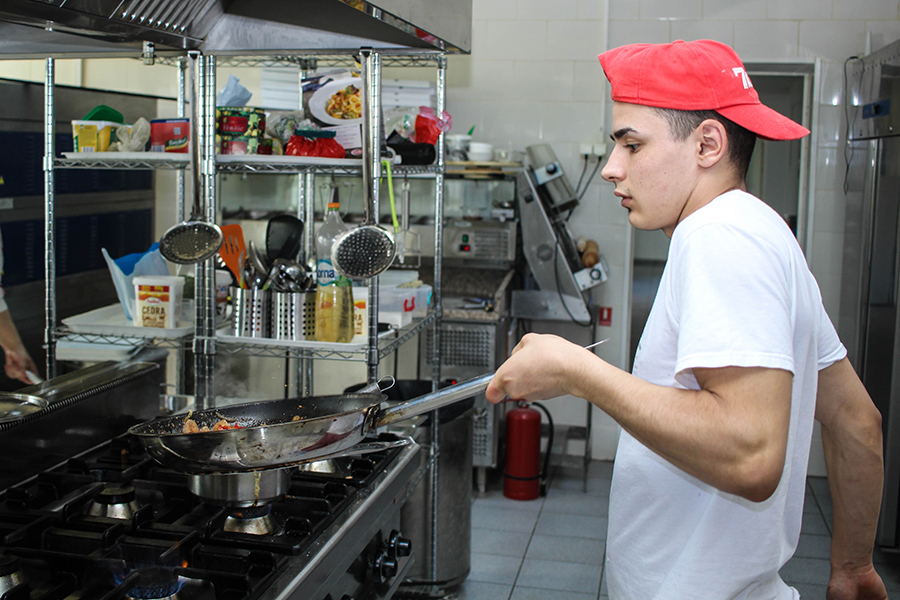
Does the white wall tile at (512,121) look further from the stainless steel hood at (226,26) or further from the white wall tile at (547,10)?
the stainless steel hood at (226,26)

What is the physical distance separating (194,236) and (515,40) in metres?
2.53

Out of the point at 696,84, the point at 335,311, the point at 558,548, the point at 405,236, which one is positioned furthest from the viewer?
the point at 558,548

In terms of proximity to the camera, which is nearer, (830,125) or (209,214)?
(209,214)

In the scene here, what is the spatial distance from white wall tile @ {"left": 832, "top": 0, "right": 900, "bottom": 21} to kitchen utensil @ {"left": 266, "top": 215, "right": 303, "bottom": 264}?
117 inches

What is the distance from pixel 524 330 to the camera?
4191 mm

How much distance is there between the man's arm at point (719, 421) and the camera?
0.84 meters

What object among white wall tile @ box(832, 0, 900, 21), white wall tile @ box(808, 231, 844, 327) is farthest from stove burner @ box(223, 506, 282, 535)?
white wall tile @ box(832, 0, 900, 21)

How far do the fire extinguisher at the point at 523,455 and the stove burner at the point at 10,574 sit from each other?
267 cm

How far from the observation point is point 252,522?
132cm

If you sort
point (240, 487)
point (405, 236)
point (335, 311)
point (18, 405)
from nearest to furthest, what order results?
point (240, 487) → point (18, 405) → point (335, 311) → point (405, 236)

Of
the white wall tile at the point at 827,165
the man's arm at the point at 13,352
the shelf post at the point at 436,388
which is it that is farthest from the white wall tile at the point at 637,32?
the man's arm at the point at 13,352

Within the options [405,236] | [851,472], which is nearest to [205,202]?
[405,236]

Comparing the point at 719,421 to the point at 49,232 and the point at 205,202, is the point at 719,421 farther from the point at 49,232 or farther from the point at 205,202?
the point at 49,232

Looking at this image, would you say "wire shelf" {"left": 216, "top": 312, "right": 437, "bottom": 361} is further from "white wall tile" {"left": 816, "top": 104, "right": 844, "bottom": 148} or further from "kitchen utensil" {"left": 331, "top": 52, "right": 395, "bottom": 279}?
"white wall tile" {"left": 816, "top": 104, "right": 844, "bottom": 148}
